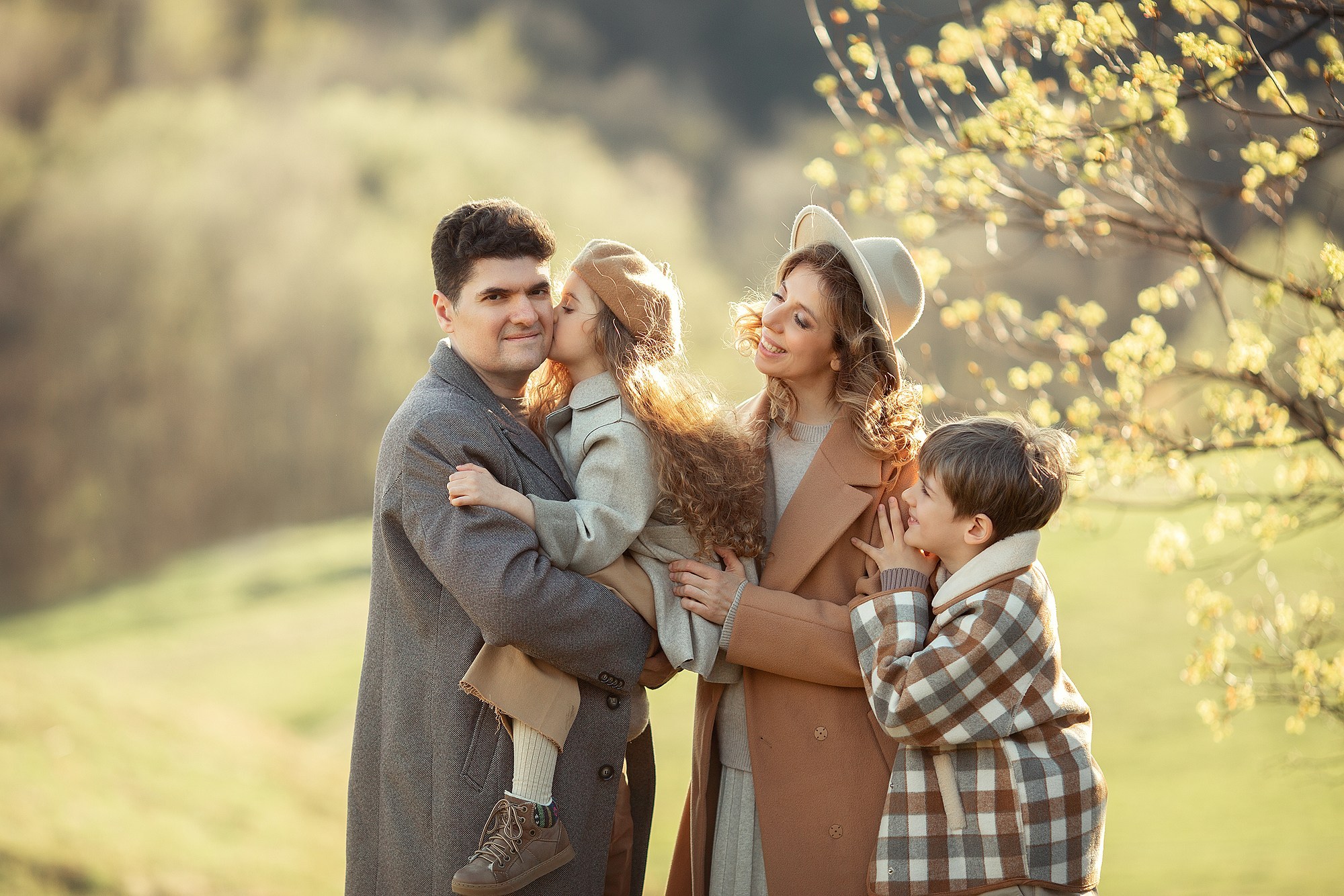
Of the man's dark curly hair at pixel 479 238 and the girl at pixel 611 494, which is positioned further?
the man's dark curly hair at pixel 479 238

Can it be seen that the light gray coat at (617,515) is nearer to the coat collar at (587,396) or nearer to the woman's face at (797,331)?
the coat collar at (587,396)

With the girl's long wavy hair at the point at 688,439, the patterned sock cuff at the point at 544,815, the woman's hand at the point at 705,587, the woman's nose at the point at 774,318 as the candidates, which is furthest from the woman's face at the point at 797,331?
the patterned sock cuff at the point at 544,815

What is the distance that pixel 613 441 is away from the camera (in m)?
2.29

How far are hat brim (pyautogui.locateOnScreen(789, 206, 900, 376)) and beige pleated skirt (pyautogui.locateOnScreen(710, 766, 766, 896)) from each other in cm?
98

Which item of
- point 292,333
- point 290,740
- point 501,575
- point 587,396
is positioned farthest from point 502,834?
point 292,333

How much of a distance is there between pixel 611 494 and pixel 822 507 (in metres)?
0.47

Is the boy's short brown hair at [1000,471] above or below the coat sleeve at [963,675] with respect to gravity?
above

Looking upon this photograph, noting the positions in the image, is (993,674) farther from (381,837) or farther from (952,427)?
(381,837)

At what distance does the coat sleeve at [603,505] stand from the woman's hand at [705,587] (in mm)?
129

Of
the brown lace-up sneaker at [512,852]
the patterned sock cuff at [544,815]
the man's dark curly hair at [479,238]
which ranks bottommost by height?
the brown lace-up sneaker at [512,852]

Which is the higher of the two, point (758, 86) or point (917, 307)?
point (758, 86)

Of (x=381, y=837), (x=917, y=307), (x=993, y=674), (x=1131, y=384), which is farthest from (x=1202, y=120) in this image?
(x=381, y=837)

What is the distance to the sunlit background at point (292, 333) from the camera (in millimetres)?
7012

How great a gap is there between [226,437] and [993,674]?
775cm
